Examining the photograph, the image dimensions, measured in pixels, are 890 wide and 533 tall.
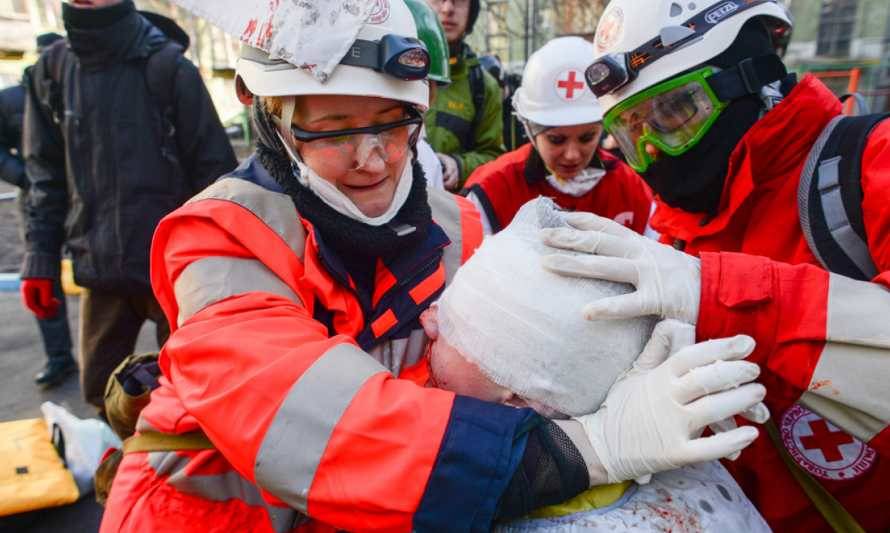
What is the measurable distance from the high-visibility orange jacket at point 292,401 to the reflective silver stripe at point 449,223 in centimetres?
14

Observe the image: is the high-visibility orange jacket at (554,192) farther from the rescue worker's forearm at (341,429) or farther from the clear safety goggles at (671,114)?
the rescue worker's forearm at (341,429)

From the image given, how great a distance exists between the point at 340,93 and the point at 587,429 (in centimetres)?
100

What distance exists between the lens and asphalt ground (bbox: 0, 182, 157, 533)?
10.2ft

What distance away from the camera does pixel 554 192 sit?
3719mm

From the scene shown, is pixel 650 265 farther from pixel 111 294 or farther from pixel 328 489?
pixel 111 294

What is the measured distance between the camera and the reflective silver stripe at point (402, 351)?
169 centimetres

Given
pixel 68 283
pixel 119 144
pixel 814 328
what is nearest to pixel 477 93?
pixel 119 144

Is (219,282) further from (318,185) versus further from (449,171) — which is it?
(449,171)

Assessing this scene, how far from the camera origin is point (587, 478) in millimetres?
1212

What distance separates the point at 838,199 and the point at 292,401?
1.47 m

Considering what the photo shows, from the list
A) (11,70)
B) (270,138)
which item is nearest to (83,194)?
(270,138)

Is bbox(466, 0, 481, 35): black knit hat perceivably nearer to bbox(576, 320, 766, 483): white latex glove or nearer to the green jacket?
the green jacket

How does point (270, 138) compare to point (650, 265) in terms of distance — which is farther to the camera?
point (270, 138)

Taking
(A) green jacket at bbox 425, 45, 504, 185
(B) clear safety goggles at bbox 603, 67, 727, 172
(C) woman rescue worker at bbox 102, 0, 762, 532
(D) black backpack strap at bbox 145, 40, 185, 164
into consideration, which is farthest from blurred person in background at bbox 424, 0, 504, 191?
(C) woman rescue worker at bbox 102, 0, 762, 532
